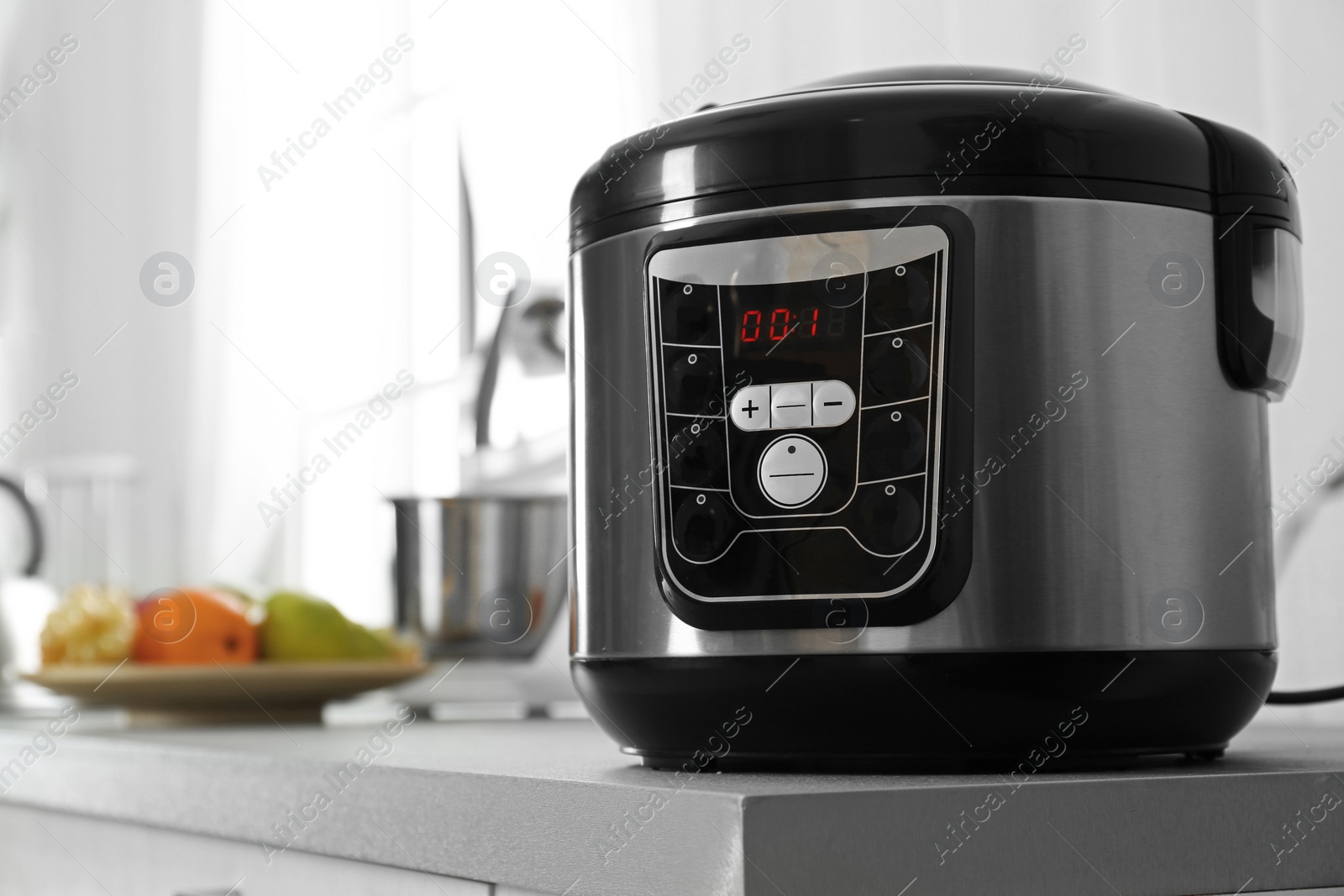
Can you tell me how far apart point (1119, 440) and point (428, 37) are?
1.49 metres

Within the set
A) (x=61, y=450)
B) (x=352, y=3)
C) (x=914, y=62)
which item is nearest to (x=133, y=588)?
(x=61, y=450)

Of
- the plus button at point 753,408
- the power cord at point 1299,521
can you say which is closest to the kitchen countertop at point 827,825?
the plus button at point 753,408

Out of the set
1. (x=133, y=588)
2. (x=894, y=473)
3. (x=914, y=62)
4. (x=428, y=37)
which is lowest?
(x=133, y=588)

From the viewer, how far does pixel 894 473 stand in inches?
A: 19.2

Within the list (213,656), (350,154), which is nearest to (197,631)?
(213,656)

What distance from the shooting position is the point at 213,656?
115cm

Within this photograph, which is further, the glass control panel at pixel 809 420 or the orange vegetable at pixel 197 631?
the orange vegetable at pixel 197 631

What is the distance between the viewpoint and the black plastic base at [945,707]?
47 cm

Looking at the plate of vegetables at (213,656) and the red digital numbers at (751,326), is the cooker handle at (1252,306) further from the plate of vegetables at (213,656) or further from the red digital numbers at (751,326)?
the plate of vegetables at (213,656)

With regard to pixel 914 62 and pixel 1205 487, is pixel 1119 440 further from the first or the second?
pixel 914 62

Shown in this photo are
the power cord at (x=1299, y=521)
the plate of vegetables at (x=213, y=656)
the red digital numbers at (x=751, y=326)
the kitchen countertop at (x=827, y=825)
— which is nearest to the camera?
the kitchen countertop at (x=827, y=825)

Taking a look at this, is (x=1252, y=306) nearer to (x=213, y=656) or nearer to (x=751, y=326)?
(x=751, y=326)

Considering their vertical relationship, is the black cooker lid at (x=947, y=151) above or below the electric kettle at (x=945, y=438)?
above

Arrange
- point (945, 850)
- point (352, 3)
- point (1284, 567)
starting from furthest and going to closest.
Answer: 1. point (352, 3)
2. point (1284, 567)
3. point (945, 850)
